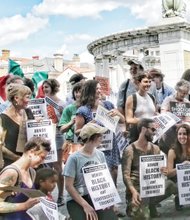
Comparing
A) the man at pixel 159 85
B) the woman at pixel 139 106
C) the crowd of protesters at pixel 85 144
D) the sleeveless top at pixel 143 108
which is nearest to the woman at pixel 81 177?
the crowd of protesters at pixel 85 144

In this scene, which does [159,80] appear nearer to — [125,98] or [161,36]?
[125,98]

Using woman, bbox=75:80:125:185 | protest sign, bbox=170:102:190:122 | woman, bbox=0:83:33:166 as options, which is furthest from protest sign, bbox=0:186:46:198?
protest sign, bbox=170:102:190:122

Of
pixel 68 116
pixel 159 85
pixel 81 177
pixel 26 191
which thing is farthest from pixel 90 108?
pixel 26 191

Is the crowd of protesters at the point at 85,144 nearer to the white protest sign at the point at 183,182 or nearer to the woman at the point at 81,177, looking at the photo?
the woman at the point at 81,177

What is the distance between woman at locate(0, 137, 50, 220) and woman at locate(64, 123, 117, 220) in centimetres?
81

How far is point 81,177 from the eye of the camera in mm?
5773

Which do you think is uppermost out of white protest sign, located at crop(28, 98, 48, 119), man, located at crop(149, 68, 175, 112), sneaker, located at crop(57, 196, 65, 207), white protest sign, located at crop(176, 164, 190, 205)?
man, located at crop(149, 68, 175, 112)

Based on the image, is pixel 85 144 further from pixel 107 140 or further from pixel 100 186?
pixel 107 140

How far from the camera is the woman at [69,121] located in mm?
7250

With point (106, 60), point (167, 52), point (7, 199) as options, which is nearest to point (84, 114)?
point (7, 199)

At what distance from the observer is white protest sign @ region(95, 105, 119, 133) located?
6574mm

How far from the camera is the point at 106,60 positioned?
29578 millimetres

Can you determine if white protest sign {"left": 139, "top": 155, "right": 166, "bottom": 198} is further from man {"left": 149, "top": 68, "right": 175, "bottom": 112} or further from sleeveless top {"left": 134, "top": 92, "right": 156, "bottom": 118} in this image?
man {"left": 149, "top": 68, "right": 175, "bottom": 112}

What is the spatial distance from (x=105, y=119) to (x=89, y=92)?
37 centimetres
